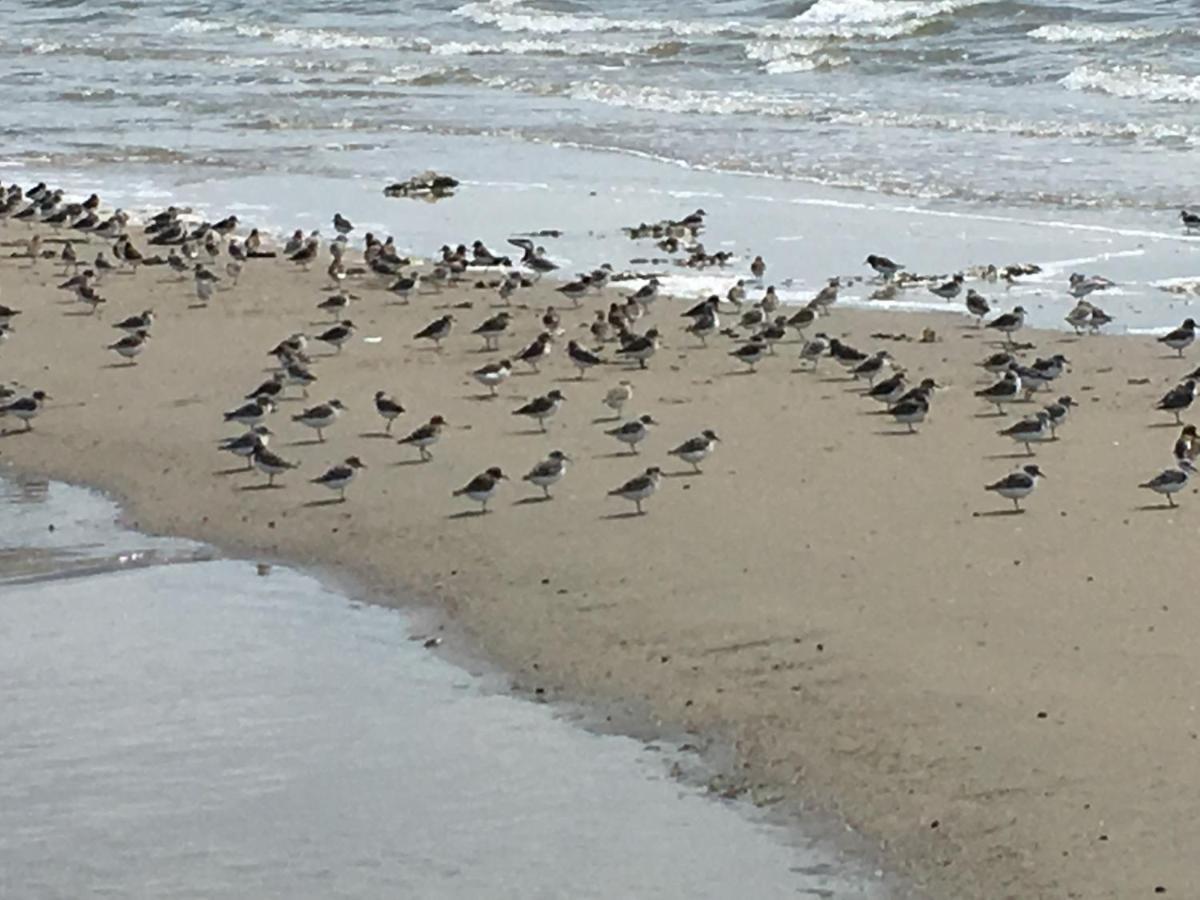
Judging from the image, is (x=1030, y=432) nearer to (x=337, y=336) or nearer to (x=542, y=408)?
(x=542, y=408)

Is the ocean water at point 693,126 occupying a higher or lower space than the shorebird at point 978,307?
lower

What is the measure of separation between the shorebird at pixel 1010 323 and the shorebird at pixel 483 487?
5.98 metres

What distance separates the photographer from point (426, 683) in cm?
1059

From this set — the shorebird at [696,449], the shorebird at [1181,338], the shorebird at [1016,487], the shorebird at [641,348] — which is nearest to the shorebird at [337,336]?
the shorebird at [641,348]

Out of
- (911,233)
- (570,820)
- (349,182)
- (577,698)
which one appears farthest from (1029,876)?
(349,182)

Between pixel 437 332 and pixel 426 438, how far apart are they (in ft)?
12.0

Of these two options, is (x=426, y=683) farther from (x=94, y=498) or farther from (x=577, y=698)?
(x=94, y=498)

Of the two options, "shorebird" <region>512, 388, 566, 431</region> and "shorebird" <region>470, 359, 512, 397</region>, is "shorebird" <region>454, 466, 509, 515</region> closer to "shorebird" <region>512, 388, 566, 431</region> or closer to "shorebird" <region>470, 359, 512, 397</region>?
"shorebird" <region>512, 388, 566, 431</region>

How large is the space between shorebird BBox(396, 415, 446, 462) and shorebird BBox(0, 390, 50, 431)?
2805 millimetres

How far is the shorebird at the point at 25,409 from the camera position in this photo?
15.8m

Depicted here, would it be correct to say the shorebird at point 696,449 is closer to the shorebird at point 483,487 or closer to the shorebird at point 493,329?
the shorebird at point 483,487

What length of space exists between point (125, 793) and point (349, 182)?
65.1 feet

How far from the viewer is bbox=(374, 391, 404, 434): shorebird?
15.4 metres

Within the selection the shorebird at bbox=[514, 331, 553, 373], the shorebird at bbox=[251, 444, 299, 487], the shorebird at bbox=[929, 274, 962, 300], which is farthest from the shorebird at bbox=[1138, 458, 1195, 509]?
the shorebird at bbox=[929, 274, 962, 300]
